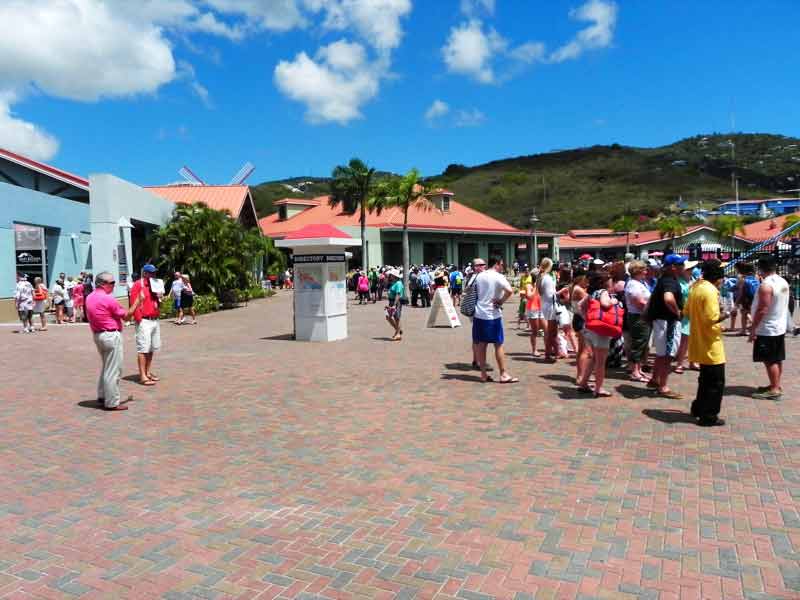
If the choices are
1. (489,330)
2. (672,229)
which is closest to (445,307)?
(489,330)

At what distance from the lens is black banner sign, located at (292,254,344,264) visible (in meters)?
13.1

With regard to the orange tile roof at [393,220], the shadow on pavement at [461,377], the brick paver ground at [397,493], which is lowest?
the brick paver ground at [397,493]

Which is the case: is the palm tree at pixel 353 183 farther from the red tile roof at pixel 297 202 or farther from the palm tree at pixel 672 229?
the palm tree at pixel 672 229

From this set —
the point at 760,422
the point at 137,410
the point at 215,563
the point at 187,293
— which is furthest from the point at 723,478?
the point at 187,293

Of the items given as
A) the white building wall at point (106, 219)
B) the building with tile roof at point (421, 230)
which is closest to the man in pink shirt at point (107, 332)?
the white building wall at point (106, 219)

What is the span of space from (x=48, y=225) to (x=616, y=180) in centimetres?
11588

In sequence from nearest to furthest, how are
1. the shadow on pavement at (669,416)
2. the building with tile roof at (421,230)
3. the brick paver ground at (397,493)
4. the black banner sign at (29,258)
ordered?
the brick paver ground at (397,493)
the shadow on pavement at (669,416)
the black banner sign at (29,258)
the building with tile roof at (421,230)

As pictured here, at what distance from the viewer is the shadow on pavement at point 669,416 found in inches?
246

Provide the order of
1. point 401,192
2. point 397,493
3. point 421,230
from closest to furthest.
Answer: point 397,493
point 401,192
point 421,230

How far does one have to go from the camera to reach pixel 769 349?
688 cm

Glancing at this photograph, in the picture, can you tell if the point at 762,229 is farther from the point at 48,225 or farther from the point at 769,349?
the point at 769,349

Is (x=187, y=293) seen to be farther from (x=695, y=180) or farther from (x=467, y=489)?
(x=695, y=180)

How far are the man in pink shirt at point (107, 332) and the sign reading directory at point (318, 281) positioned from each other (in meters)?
6.00

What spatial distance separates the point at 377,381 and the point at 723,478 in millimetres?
4690
